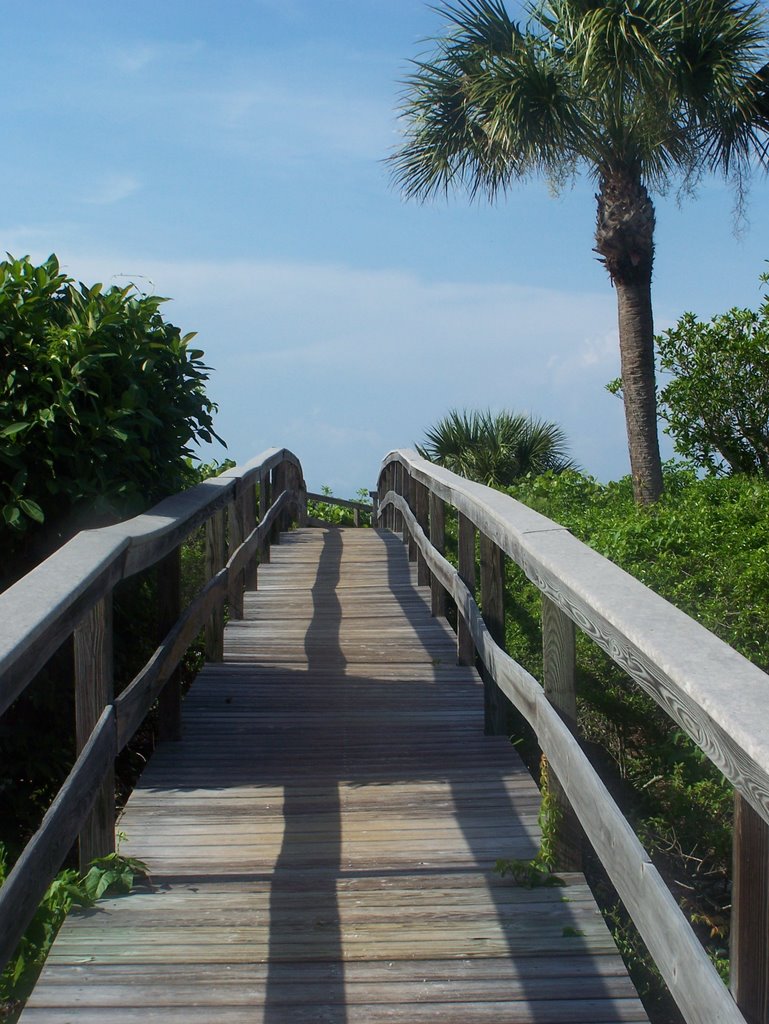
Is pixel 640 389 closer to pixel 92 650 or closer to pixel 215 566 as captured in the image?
pixel 215 566

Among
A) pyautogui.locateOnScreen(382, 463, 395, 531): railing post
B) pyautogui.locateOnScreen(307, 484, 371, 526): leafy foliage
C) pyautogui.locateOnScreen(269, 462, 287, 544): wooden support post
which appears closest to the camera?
pyautogui.locateOnScreen(269, 462, 287, 544): wooden support post

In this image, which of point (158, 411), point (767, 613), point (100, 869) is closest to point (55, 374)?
point (158, 411)

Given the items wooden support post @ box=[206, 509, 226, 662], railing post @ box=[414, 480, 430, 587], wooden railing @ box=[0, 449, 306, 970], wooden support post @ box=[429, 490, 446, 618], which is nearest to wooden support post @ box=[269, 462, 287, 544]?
Answer: railing post @ box=[414, 480, 430, 587]

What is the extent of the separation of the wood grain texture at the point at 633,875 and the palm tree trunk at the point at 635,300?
9479 mm

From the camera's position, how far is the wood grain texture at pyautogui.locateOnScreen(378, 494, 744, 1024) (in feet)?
6.68

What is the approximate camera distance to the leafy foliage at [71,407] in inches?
183

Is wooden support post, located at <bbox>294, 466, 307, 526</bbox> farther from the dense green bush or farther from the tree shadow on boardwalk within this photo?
the tree shadow on boardwalk

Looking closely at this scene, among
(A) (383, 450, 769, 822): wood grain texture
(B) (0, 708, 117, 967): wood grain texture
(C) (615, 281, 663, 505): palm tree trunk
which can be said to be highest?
(C) (615, 281, 663, 505): palm tree trunk

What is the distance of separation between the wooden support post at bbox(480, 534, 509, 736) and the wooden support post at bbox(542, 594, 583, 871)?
1281mm

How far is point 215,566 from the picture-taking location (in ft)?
20.4

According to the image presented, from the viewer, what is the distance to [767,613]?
6.95m

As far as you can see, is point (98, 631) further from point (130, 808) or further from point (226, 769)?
point (226, 769)

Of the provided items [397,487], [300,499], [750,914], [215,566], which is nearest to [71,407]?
[215,566]

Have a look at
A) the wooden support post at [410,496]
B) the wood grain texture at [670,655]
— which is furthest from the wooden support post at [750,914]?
the wooden support post at [410,496]
